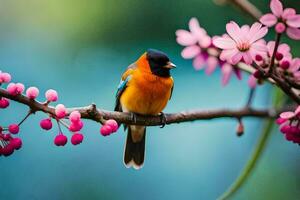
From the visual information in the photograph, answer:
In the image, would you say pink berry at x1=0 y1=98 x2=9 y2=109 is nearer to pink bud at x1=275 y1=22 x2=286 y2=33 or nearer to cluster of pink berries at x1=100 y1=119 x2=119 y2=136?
cluster of pink berries at x1=100 y1=119 x2=119 y2=136

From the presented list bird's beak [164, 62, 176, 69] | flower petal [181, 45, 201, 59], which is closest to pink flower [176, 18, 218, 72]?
flower petal [181, 45, 201, 59]

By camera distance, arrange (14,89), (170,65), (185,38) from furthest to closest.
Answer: (170,65), (185,38), (14,89)

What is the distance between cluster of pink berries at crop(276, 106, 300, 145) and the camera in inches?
17.4

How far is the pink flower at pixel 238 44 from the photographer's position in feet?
1.41

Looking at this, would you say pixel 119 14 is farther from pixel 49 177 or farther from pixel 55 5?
pixel 49 177

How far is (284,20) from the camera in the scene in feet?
1.36

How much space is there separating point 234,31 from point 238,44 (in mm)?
12

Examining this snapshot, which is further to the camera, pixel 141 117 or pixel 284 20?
pixel 141 117

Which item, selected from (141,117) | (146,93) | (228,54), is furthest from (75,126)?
(146,93)

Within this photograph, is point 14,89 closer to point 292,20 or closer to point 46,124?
point 46,124

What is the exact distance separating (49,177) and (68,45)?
1.00 ft

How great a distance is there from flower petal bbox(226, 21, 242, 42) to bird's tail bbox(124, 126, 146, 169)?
40cm

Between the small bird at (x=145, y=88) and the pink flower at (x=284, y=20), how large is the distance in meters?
0.34

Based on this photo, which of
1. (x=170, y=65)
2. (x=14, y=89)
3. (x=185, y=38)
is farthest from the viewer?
(x=170, y=65)
